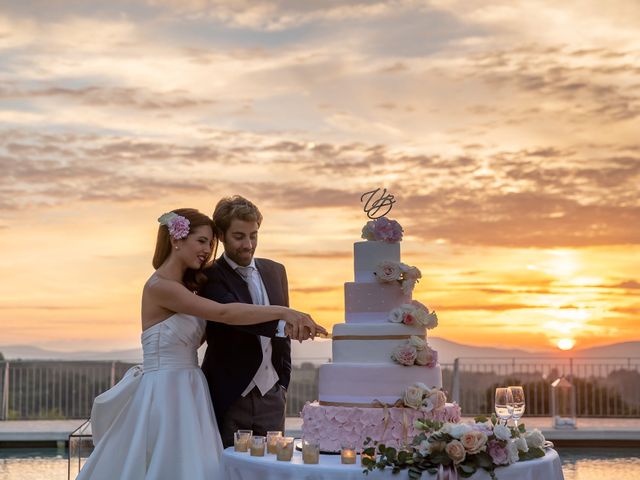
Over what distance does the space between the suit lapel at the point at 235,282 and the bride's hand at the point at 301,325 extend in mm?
453

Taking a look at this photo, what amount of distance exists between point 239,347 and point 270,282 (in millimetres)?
500

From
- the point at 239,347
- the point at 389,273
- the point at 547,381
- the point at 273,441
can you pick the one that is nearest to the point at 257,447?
the point at 273,441

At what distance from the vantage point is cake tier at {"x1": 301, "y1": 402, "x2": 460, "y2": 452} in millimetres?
5234

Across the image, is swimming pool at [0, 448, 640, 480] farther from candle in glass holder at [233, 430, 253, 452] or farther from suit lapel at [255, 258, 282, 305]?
candle in glass holder at [233, 430, 253, 452]

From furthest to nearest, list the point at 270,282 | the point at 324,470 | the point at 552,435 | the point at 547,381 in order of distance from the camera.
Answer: the point at 547,381 → the point at 552,435 → the point at 270,282 → the point at 324,470

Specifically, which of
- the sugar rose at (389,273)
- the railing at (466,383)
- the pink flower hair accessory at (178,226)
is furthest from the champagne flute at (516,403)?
the railing at (466,383)

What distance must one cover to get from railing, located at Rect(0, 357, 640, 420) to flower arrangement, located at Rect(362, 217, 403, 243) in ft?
40.6

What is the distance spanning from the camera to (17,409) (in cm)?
1811

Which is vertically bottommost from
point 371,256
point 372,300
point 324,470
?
point 324,470

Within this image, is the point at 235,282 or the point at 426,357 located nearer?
the point at 426,357

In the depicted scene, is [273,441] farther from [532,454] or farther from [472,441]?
[532,454]

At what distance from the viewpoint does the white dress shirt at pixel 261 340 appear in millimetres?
5863

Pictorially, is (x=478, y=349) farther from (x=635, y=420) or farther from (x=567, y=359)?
(x=635, y=420)

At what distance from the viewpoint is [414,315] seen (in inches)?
211
